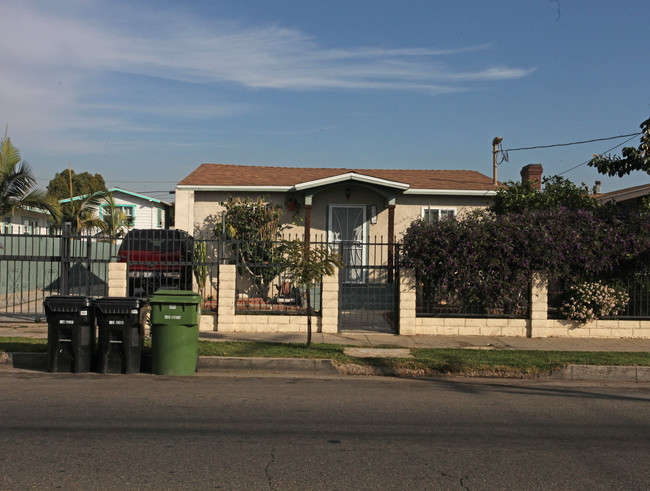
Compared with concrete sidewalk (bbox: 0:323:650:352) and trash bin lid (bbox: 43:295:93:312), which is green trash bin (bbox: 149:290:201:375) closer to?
trash bin lid (bbox: 43:295:93:312)

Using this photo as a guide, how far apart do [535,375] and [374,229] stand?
8.79 m

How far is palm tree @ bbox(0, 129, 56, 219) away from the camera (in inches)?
601

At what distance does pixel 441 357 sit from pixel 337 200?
27.1 ft

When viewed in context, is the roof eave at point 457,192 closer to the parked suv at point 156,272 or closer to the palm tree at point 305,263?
the parked suv at point 156,272

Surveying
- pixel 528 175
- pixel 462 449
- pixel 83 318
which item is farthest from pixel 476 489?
pixel 528 175

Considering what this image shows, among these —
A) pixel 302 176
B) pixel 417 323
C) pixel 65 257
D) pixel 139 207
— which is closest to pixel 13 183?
pixel 65 257

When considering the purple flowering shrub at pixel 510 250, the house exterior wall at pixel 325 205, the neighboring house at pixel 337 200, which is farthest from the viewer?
the house exterior wall at pixel 325 205

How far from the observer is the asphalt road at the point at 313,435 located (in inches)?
181

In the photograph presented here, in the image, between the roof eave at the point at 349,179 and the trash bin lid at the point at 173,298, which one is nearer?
the trash bin lid at the point at 173,298

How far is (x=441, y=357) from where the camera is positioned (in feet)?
32.0

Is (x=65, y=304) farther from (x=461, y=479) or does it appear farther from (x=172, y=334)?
(x=461, y=479)

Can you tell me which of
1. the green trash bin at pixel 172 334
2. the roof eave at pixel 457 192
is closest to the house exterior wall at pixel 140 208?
the roof eave at pixel 457 192

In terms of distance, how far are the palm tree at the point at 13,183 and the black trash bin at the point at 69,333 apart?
807 centimetres

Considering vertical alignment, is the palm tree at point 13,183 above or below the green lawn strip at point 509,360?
above
